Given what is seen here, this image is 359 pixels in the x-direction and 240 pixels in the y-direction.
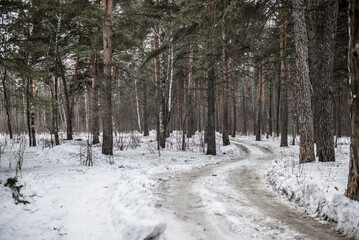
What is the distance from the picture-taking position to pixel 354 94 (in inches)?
145

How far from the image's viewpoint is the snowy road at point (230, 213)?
130 inches

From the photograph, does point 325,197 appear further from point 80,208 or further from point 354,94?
point 80,208

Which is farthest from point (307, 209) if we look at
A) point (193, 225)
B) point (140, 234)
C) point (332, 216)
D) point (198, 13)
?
point (198, 13)

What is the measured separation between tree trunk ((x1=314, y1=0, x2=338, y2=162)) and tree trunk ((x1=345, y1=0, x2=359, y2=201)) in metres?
4.46

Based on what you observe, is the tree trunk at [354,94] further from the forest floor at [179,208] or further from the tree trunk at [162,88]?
A: the tree trunk at [162,88]

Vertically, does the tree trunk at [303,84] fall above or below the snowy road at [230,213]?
above

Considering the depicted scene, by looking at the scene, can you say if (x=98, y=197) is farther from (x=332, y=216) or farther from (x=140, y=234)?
(x=332, y=216)

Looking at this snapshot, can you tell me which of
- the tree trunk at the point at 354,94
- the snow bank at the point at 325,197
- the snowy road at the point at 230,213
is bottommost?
the snowy road at the point at 230,213

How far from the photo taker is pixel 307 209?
167 inches

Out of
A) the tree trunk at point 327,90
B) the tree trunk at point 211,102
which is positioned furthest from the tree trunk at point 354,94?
the tree trunk at point 211,102

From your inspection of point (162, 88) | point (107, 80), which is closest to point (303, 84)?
point (107, 80)

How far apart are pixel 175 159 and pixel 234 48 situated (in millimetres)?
10600

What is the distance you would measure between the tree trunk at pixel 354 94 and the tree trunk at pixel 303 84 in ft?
13.3

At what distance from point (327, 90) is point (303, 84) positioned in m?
0.89
